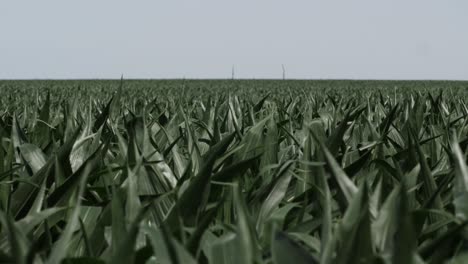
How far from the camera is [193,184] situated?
76 centimetres

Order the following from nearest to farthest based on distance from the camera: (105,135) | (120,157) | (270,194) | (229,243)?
(229,243) → (270,194) → (120,157) → (105,135)

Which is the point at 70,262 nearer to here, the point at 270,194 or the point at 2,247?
the point at 2,247

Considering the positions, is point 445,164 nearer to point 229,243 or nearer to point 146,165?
point 146,165

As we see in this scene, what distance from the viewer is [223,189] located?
3.17 ft

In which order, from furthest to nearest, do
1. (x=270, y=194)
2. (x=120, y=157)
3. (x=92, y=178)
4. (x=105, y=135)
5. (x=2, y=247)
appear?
(x=105, y=135) → (x=120, y=157) → (x=92, y=178) → (x=270, y=194) → (x=2, y=247)

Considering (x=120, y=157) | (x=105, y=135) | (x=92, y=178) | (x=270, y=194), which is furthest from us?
(x=105, y=135)

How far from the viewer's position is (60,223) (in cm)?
90

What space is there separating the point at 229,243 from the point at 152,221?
0.31 m

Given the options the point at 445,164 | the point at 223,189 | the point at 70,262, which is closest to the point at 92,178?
the point at 223,189

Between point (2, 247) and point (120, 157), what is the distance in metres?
0.50

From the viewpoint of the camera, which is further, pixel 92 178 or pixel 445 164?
pixel 445 164

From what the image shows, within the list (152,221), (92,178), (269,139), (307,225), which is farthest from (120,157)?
(307,225)

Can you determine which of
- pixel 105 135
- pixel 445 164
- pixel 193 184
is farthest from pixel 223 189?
pixel 105 135

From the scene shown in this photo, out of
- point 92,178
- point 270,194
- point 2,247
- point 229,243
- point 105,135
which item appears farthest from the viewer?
point 105,135
